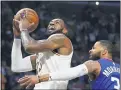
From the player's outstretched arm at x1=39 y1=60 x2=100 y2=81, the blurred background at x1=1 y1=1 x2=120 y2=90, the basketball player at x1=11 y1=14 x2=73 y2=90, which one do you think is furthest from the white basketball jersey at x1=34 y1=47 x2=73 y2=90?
the blurred background at x1=1 y1=1 x2=120 y2=90

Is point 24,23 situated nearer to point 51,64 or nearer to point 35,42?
point 35,42

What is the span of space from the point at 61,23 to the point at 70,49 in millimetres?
300

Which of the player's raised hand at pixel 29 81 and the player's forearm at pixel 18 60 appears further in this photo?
the player's forearm at pixel 18 60

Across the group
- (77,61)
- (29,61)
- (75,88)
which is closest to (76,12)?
(77,61)

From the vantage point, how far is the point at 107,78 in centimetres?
391

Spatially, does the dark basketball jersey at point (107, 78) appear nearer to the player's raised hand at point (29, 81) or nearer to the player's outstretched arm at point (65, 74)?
the player's outstretched arm at point (65, 74)

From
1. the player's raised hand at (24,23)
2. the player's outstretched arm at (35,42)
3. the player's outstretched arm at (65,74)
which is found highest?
the player's raised hand at (24,23)

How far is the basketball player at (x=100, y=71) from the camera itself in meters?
3.63

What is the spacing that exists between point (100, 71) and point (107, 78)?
0.11 metres

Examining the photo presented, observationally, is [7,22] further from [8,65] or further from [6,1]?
[8,65]

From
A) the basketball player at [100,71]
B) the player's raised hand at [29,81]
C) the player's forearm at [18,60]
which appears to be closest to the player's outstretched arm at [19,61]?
the player's forearm at [18,60]

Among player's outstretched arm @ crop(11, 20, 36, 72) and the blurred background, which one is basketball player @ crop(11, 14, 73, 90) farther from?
the blurred background

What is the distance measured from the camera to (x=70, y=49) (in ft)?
14.0

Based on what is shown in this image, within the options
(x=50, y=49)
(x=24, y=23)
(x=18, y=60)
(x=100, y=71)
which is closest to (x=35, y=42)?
(x=50, y=49)
